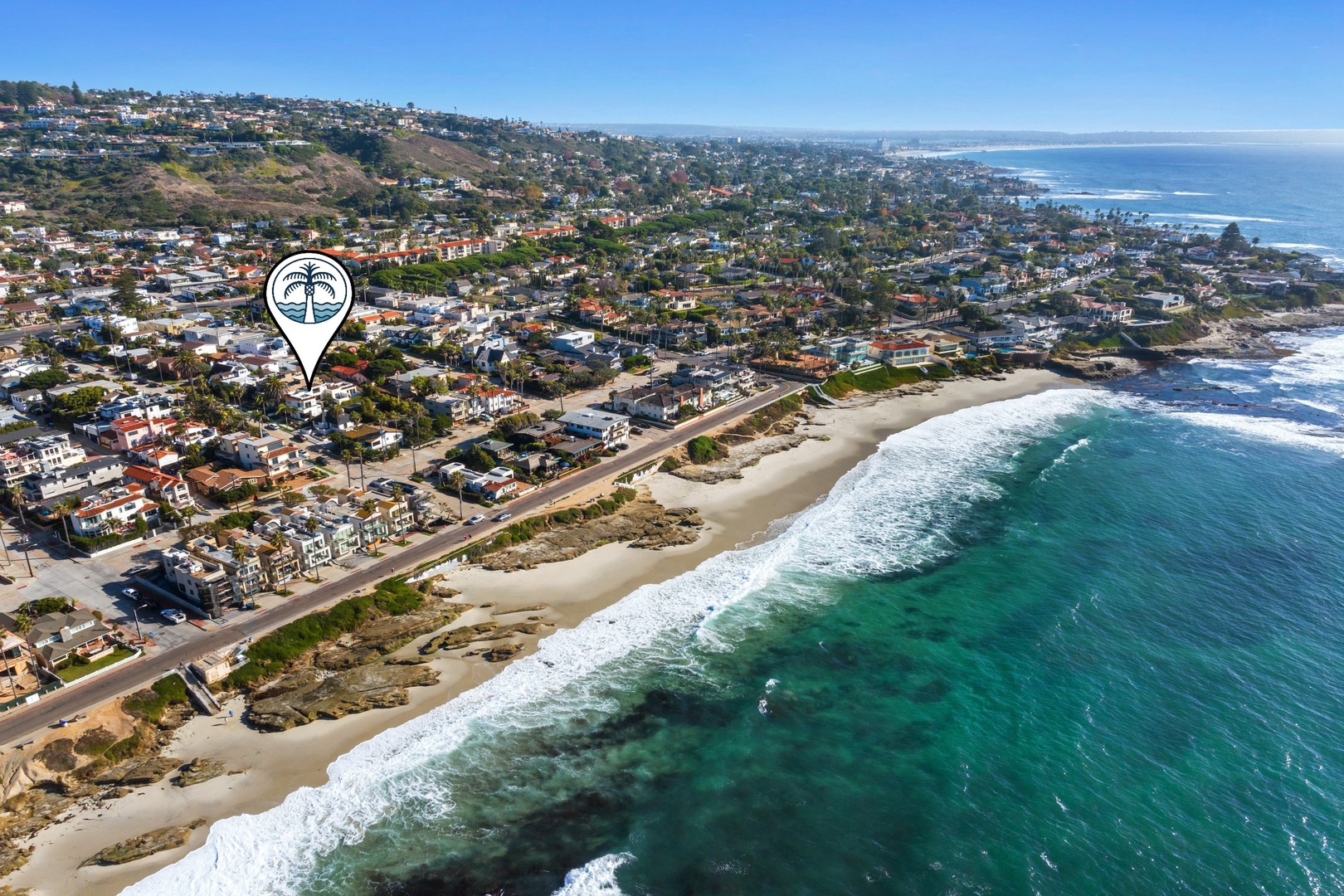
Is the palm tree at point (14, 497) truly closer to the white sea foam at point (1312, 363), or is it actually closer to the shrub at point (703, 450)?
the shrub at point (703, 450)

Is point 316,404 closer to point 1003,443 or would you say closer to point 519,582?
point 519,582

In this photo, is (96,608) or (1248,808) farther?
(96,608)

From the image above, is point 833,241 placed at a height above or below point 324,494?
above

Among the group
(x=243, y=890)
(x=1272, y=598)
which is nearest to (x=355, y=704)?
(x=243, y=890)

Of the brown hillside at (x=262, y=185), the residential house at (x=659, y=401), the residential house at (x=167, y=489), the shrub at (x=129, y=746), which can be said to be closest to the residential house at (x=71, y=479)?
the residential house at (x=167, y=489)

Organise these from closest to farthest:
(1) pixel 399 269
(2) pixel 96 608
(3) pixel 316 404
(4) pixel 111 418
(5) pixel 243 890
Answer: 1. (5) pixel 243 890
2. (2) pixel 96 608
3. (4) pixel 111 418
4. (3) pixel 316 404
5. (1) pixel 399 269

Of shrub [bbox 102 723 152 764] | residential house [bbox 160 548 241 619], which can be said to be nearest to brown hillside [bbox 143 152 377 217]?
residential house [bbox 160 548 241 619]

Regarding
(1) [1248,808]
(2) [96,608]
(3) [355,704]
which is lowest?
(1) [1248,808]
